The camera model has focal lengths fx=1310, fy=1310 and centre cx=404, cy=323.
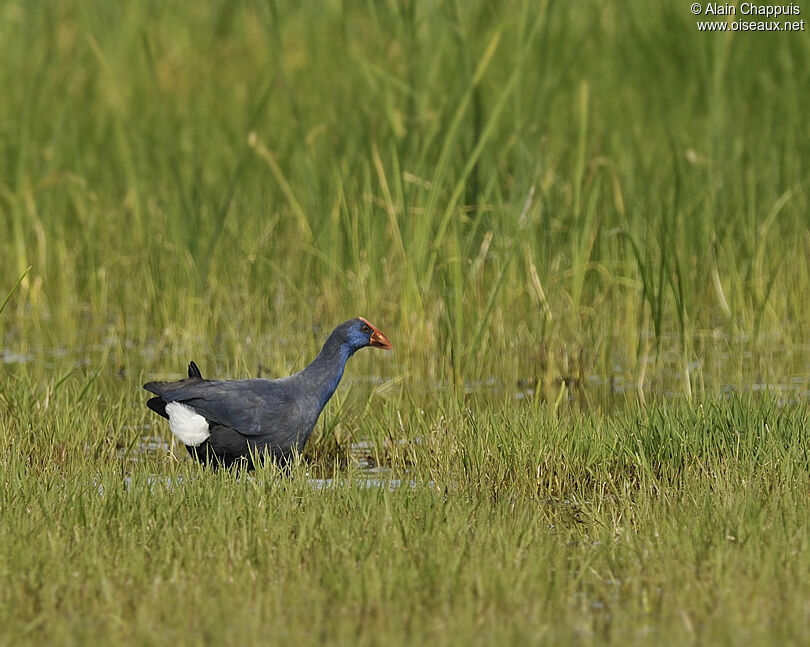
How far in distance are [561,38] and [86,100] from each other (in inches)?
179

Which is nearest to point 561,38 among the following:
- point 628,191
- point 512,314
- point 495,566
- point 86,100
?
point 628,191

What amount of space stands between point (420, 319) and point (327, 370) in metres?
1.56

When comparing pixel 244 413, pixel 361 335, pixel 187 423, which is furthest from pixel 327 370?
pixel 187 423

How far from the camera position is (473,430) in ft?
20.1

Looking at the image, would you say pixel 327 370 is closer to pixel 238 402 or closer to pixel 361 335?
pixel 361 335

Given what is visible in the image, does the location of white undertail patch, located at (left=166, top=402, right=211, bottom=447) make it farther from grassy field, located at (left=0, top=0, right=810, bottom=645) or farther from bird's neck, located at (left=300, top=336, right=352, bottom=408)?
bird's neck, located at (left=300, top=336, right=352, bottom=408)

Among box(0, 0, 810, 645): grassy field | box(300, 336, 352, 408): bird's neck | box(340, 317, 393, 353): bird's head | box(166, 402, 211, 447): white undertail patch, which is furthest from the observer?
box(340, 317, 393, 353): bird's head

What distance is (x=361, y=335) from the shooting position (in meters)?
6.54

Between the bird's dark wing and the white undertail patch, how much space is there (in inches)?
1.0

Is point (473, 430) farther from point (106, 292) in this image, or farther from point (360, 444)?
point (106, 292)

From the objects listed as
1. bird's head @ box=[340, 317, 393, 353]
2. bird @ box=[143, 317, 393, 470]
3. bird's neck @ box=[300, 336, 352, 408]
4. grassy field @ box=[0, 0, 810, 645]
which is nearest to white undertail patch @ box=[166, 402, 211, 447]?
bird @ box=[143, 317, 393, 470]

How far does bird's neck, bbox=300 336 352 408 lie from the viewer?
6.28 meters

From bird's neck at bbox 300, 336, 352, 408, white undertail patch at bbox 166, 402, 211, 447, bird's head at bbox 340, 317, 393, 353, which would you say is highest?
bird's head at bbox 340, 317, 393, 353

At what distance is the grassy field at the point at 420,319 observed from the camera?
13.9 ft
